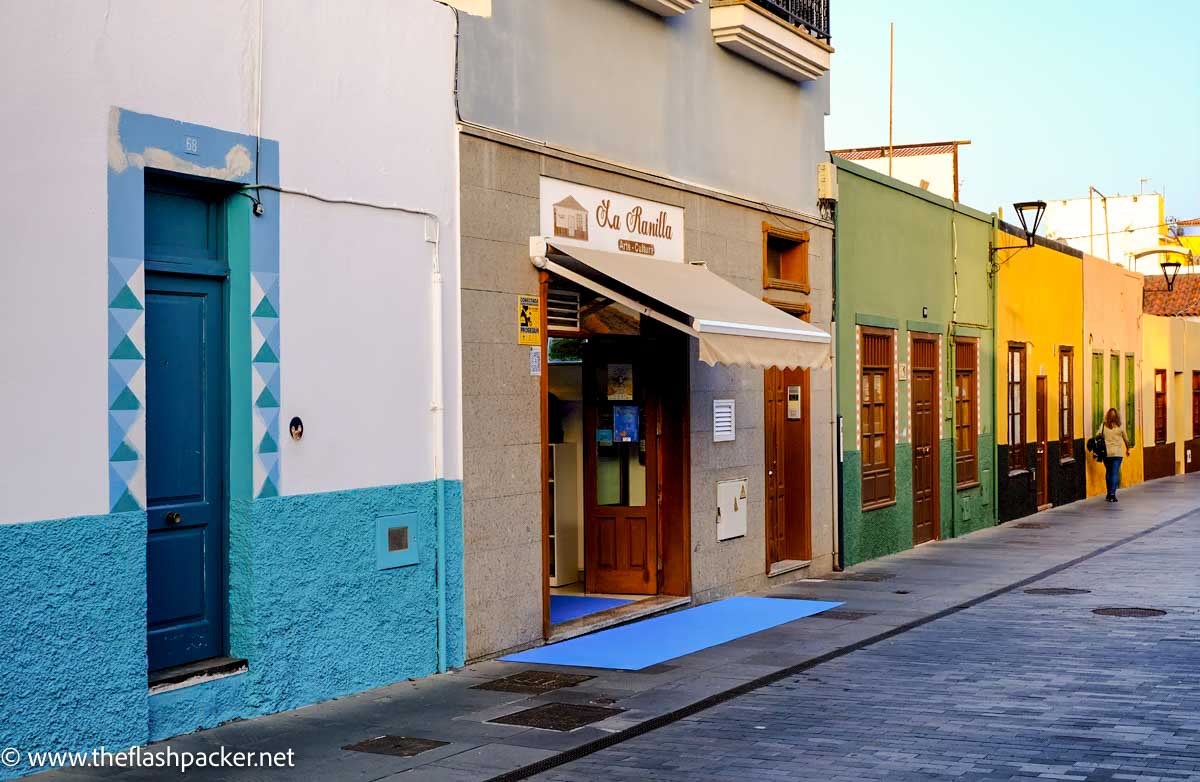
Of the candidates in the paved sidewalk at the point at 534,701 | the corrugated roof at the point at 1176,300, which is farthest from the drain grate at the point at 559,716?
the corrugated roof at the point at 1176,300

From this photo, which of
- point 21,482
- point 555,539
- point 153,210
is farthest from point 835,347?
point 21,482

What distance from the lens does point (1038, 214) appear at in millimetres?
21938

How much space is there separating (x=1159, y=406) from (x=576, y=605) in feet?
87.9

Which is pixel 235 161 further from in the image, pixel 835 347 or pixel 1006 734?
pixel 835 347

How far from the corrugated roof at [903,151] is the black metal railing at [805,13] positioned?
6032 millimetres

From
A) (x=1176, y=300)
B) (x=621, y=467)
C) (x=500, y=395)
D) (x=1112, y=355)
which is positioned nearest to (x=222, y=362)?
(x=500, y=395)

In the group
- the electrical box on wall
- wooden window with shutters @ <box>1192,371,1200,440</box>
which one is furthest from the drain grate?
wooden window with shutters @ <box>1192,371,1200,440</box>

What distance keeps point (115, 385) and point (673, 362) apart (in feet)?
21.0

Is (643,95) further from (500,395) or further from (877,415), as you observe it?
(877,415)

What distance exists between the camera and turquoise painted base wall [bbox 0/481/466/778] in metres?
6.65

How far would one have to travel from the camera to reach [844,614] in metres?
12.3

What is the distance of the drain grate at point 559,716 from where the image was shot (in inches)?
313

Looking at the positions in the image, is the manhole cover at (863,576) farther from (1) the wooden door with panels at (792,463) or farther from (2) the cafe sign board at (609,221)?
(2) the cafe sign board at (609,221)

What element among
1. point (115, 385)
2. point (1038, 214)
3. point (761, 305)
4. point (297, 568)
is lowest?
point (297, 568)
